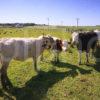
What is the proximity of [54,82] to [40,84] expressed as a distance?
2.07ft

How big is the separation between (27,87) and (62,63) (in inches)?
185

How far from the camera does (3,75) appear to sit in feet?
28.8

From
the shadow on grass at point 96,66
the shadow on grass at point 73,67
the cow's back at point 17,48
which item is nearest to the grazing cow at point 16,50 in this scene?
the cow's back at point 17,48

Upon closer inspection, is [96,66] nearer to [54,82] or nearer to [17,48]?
[54,82]

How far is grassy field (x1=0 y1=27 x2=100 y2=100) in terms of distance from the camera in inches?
310

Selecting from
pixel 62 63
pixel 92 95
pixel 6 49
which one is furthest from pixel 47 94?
pixel 62 63

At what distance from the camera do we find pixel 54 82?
30.7 ft

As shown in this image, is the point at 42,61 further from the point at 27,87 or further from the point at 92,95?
the point at 92,95

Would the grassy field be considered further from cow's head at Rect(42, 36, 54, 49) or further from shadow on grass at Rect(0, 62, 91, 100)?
cow's head at Rect(42, 36, 54, 49)

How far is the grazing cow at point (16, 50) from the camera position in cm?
871

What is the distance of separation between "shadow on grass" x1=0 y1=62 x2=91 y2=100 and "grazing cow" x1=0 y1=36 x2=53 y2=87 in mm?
805

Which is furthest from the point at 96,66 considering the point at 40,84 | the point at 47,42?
the point at 40,84

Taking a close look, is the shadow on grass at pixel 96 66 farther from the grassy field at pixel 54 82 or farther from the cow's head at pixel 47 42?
the cow's head at pixel 47 42

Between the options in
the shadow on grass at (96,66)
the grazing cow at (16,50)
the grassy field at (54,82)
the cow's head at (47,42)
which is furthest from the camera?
the cow's head at (47,42)
